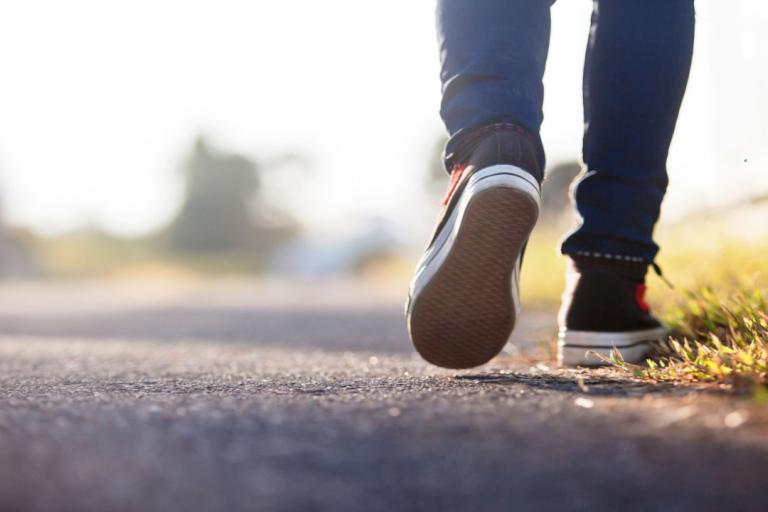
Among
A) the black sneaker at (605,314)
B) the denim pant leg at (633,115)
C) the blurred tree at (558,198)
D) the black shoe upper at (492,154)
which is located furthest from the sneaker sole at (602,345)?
the blurred tree at (558,198)

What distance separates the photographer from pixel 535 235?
8.41 metres

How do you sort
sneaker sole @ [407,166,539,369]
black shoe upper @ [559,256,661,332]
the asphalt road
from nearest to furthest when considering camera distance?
1. the asphalt road
2. sneaker sole @ [407,166,539,369]
3. black shoe upper @ [559,256,661,332]

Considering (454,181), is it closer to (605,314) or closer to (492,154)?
(492,154)

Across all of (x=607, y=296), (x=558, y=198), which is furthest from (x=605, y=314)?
(x=558, y=198)

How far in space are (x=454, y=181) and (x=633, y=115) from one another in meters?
0.37

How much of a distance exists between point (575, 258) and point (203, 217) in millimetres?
34940

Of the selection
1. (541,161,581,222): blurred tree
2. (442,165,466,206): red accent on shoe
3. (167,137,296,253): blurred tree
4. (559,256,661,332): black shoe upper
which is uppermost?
(167,137,296,253): blurred tree

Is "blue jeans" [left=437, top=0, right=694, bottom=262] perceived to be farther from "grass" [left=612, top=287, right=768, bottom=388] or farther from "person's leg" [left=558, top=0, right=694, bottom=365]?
"grass" [left=612, top=287, right=768, bottom=388]

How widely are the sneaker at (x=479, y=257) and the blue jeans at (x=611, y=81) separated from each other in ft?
0.35

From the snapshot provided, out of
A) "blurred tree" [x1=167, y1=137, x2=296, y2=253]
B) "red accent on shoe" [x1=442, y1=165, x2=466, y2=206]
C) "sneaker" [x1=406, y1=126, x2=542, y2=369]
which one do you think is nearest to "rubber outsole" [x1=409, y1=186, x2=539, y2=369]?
"sneaker" [x1=406, y1=126, x2=542, y2=369]

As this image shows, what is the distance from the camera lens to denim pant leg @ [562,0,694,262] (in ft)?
4.73

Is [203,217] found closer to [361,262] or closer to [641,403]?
[361,262]

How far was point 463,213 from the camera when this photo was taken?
1271 millimetres

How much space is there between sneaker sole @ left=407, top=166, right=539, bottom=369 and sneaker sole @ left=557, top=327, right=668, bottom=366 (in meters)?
0.24
